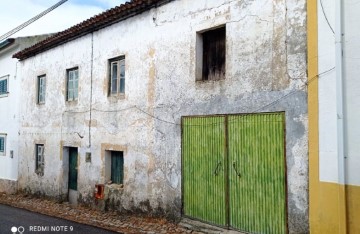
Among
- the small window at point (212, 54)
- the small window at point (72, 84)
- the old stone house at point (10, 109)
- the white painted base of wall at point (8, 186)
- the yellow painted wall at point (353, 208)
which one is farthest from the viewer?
the old stone house at point (10, 109)

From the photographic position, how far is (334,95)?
19.7 ft

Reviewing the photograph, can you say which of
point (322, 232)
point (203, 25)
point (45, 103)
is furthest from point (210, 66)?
point (45, 103)

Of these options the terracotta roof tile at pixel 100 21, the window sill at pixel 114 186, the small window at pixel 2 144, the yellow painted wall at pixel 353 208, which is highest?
the terracotta roof tile at pixel 100 21

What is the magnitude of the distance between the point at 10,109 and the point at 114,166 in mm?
8443

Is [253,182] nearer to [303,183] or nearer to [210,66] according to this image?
[303,183]

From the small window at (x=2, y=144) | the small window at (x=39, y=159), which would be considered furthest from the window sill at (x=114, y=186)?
the small window at (x=2, y=144)

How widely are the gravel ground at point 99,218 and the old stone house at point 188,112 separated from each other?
28 cm

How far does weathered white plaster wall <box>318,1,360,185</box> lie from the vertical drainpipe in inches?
2.4

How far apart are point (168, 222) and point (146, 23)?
5029 millimetres

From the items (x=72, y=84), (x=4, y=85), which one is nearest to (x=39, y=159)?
(x=72, y=84)

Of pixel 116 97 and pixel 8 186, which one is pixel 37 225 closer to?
pixel 116 97

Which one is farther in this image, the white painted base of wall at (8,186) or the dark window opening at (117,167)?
the white painted base of wall at (8,186)

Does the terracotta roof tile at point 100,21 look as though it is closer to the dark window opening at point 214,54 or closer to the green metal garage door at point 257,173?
the dark window opening at point 214,54

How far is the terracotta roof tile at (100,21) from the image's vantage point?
9.98 meters
